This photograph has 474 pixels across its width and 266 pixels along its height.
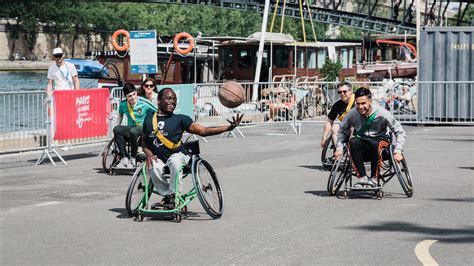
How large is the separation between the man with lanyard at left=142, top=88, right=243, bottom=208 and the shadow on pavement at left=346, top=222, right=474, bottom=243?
76.9 inches

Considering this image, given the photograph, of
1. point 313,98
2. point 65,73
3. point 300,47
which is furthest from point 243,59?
point 65,73

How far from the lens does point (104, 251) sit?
9.93 metres

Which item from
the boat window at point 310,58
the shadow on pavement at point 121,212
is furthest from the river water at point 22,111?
the boat window at point 310,58

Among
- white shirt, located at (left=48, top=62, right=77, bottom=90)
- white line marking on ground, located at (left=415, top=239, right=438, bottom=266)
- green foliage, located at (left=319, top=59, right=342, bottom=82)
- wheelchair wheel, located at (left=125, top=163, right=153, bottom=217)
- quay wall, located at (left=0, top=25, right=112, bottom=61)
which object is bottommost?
white line marking on ground, located at (left=415, top=239, right=438, bottom=266)

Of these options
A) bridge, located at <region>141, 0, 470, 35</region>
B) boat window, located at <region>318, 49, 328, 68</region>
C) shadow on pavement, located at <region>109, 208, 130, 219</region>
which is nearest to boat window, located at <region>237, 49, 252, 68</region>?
boat window, located at <region>318, 49, 328, 68</region>

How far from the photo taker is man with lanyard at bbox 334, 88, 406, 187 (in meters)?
13.5

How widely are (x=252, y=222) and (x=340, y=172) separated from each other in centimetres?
264

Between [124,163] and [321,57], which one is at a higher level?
[321,57]

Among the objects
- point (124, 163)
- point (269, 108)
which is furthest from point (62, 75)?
point (269, 108)

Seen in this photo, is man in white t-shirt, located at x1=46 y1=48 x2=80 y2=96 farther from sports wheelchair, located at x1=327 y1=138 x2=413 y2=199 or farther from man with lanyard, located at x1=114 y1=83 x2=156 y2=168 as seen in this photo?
sports wheelchair, located at x1=327 y1=138 x2=413 y2=199

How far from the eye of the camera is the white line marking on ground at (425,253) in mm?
9289

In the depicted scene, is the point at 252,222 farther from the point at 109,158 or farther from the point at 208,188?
the point at 109,158

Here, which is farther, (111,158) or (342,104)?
(111,158)

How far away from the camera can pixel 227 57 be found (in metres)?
41.9
